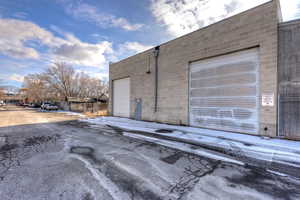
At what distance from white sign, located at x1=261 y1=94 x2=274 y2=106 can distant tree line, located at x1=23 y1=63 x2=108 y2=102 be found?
34.3 metres

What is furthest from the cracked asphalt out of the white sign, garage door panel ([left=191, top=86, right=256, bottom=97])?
garage door panel ([left=191, top=86, right=256, bottom=97])

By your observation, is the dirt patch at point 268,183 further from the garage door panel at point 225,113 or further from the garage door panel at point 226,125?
the garage door panel at point 225,113

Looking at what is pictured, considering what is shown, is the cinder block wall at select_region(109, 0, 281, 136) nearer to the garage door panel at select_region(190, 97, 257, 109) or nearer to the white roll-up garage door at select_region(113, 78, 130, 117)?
the garage door panel at select_region(190, 97, 257, 109)

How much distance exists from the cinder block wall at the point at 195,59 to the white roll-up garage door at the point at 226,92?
33cm

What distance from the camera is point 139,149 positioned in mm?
4855

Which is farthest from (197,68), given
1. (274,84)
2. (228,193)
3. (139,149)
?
(228,193)

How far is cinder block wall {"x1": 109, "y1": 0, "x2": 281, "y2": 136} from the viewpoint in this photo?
6188mm

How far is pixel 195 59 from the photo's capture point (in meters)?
8.88

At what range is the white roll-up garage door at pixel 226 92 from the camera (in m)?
6.74

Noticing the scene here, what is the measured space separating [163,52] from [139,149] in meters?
8.33

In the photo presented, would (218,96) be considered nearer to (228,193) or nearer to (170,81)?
(170,81)

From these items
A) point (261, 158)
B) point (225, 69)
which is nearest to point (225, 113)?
point (225, 69)

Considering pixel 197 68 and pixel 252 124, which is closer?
pixel 252 124

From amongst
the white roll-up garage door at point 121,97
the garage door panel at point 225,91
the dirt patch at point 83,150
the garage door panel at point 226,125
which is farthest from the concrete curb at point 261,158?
the white roll-up garage door at point 121,97
